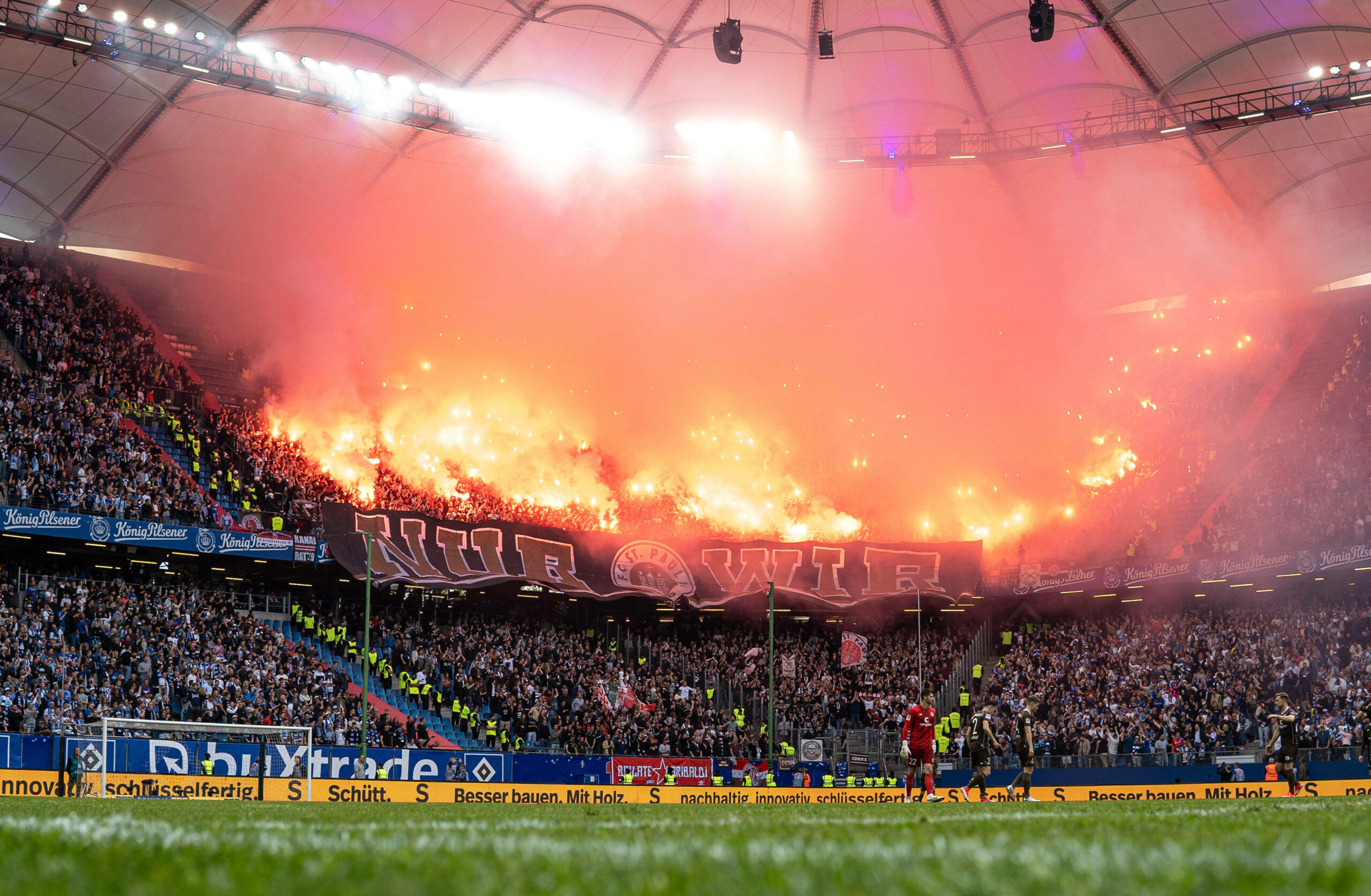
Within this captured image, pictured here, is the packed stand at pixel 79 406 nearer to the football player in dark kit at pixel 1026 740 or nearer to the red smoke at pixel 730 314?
the red smoke at pixel 730 314

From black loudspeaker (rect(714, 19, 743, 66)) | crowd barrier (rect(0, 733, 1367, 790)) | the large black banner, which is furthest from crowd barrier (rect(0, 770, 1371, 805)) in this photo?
black loudspeaker (rect(714, 19, 743, 66))

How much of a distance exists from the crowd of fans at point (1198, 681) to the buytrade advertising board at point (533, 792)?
253 centimetres

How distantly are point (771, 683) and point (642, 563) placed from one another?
28.8 feet

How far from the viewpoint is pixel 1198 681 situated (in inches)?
1645

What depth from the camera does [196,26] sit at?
39.9 metres

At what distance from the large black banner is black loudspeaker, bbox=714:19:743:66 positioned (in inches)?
725

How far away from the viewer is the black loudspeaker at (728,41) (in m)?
36.2

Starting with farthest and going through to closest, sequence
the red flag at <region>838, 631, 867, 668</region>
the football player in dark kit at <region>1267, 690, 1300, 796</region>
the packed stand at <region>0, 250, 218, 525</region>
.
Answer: the red flag at <region>838, 631, 867, 668</region>, the packed stand at <region>0, 250, 218, 525</region>, the football player in dark kit at <region>1267, 690, 1300, 796</region>

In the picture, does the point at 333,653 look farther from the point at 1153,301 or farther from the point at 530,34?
the point at 1153,301

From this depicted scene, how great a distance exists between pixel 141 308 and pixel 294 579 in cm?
1446

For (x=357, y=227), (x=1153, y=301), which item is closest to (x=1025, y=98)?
(x=1153, y=301)

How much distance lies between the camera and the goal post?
29.3 metres

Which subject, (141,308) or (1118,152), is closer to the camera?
(1118,152)

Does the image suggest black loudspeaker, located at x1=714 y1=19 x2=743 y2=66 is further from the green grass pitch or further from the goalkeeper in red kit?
the green grass pitch
